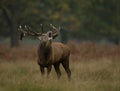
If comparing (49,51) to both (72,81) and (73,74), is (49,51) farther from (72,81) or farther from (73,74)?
(73,74)

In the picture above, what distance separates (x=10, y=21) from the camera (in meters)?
38.3

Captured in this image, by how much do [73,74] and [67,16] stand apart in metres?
27.4

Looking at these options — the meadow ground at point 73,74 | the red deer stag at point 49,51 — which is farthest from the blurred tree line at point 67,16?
the red deer stag at point 49,51

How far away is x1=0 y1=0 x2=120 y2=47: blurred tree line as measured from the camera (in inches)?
1496

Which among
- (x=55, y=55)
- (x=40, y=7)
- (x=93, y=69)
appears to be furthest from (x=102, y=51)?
(x=40, y=7)

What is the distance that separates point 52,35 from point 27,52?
474 inches

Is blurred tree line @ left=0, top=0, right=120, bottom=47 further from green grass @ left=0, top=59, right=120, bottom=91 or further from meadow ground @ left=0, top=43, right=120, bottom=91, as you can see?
green grass @ left=0, top=59, right=120, bottom=91

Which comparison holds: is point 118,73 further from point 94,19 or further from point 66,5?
point 94,19

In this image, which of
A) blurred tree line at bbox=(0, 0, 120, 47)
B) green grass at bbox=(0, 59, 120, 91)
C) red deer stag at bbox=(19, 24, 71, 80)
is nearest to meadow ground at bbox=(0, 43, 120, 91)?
green grass at bbox=(0, 59, 120, 91)

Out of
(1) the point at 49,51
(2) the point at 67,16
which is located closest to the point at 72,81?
(1) the point at 49,51

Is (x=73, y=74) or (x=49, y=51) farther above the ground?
(x=49, y=51)

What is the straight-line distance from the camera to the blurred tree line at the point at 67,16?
38.0 m

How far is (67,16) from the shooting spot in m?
45.1

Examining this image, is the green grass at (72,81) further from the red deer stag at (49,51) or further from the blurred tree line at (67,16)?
the blurred tree line at (67,16)
